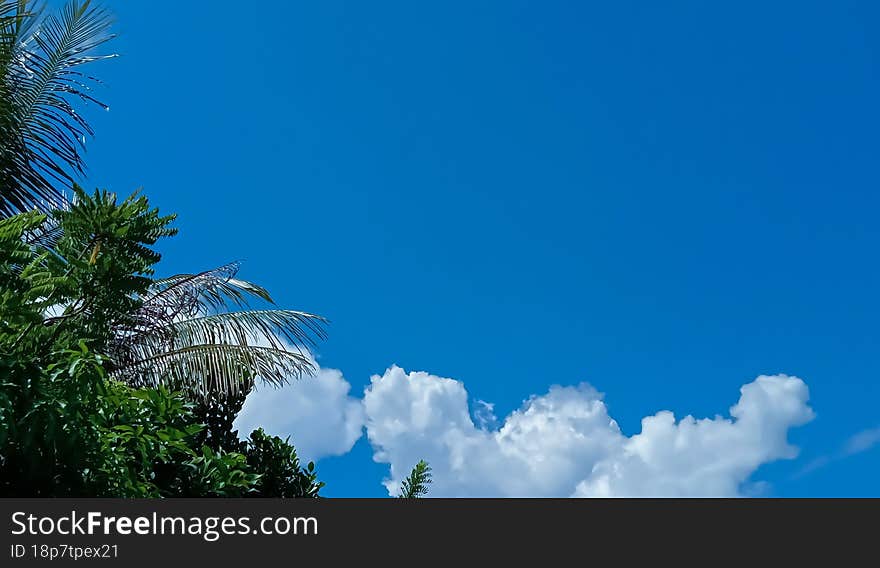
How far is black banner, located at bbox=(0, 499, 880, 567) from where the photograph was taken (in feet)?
9.27

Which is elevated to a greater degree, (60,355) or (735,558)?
(60,355)

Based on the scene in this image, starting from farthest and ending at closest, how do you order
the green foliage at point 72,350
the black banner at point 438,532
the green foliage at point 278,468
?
1. the green foliage at point 278,468
2. the green foliage at point 72,350
3. the black banner at point 438,532

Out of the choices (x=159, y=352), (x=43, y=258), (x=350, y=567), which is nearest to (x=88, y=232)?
(x=43, y=258)

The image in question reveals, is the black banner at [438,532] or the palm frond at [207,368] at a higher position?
the palm frond at [207,368]

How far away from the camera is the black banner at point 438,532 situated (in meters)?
2.83

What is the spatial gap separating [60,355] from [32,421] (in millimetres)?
374

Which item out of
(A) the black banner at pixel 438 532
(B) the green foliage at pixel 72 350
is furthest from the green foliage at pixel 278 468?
(A) the black banner at pixel 438 532

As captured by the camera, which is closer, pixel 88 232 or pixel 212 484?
pixel 88 232

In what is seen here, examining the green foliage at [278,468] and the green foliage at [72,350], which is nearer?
the green foliage at [72,350]

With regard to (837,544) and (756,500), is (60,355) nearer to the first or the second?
(756,500)

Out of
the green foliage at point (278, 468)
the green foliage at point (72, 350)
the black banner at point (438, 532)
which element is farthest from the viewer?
the green foliage at point (278, 468)

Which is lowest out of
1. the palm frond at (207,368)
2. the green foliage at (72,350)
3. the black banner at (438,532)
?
the black banner at (438,532)

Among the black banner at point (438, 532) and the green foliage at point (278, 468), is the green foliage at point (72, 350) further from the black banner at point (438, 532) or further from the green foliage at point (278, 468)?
the green foliage at point (278, 468)

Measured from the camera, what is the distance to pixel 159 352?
926 cm
